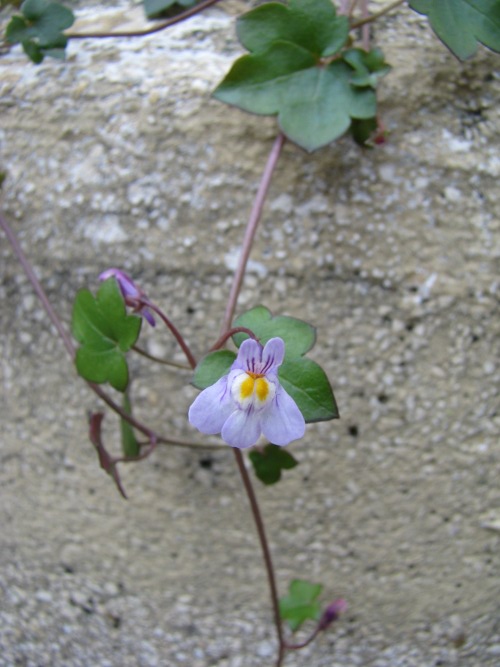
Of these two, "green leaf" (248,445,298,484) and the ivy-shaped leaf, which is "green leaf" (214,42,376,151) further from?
"green leaf" (248,445,298,484)

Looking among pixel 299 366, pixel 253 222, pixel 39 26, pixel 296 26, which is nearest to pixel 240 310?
pixel 253 222

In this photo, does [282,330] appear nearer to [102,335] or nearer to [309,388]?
[309,388]

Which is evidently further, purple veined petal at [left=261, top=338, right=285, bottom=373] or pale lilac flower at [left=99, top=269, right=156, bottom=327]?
pale lilac flower at [left=99, top=269, right=156, bottom=327]

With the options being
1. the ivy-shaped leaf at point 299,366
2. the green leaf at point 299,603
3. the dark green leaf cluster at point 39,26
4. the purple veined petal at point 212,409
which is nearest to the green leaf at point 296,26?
the dark green leaf cluster at point 39,26

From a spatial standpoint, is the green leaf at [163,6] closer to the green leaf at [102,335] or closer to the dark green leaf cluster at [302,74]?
the dark green leaf cluster at [302,74]

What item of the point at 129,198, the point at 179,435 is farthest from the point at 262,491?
the point at 129,198

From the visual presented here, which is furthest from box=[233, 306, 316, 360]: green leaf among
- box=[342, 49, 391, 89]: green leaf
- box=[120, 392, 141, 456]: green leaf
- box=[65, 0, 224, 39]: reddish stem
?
box=[65, 0, 224, 39]: reddish stem
